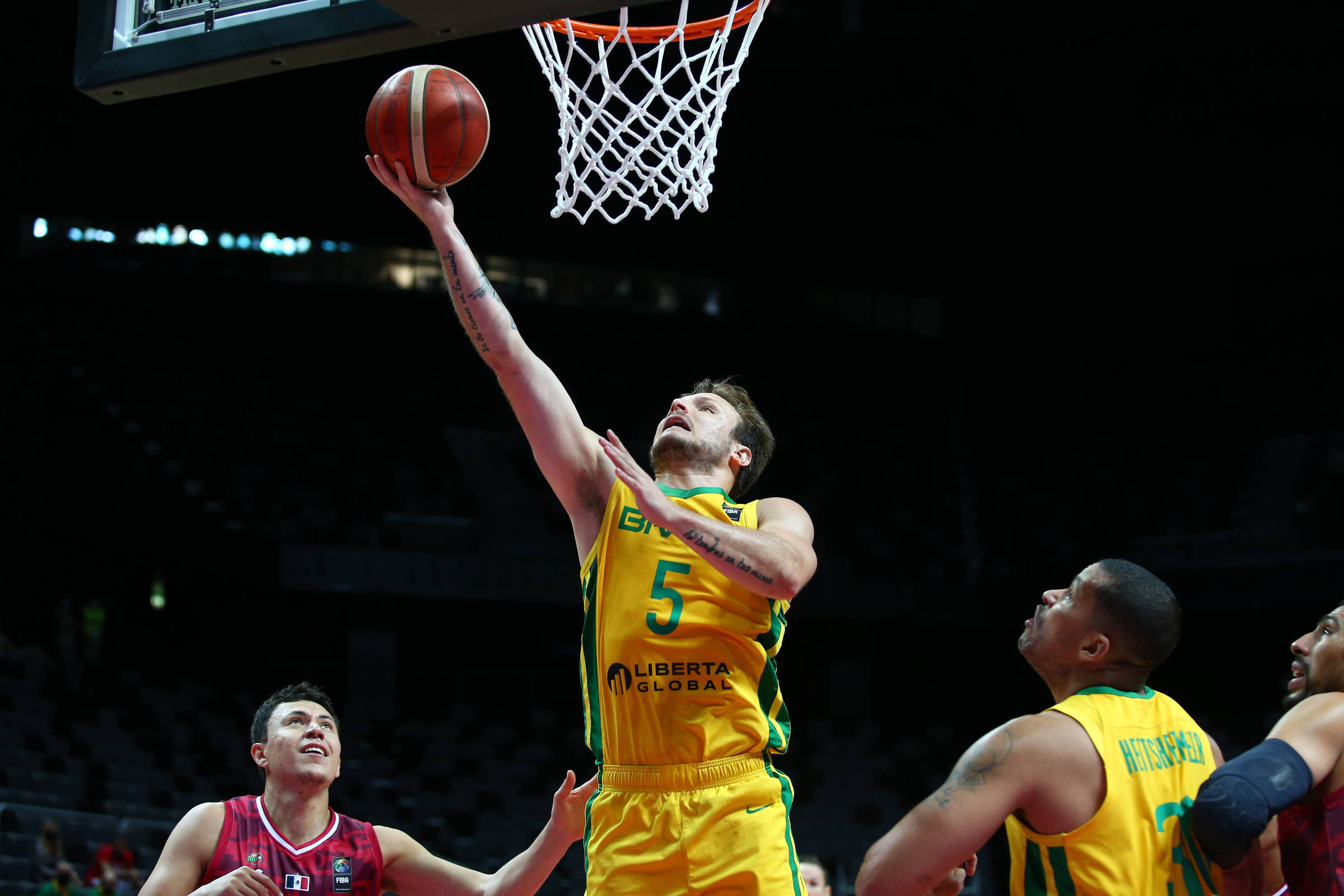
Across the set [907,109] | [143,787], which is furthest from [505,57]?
[143,787]

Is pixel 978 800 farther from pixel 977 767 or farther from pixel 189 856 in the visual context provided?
pixel 189 856

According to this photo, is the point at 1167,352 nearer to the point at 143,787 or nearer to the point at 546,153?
the point at 546,153

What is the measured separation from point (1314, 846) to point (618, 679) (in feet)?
5.11

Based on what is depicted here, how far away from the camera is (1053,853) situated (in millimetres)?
2494

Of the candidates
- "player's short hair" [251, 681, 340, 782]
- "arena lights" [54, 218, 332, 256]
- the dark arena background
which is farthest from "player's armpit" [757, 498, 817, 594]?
"arena lights" [54, 218, 332, 256]

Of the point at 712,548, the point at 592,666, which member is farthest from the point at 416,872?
the point at 712,548

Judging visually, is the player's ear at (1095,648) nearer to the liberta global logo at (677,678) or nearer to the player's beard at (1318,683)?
the player's beard at (1318,683)

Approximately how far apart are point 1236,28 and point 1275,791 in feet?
39.0

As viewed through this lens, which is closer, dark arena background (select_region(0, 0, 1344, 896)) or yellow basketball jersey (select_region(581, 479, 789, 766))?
yellow basketball jersey (select_region(581, 479, 789, 766))

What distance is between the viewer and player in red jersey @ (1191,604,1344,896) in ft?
7.71

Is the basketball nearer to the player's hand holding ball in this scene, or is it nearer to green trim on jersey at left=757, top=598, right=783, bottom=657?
green trim on jersey at left=757, top=598, right=783, bottom=657

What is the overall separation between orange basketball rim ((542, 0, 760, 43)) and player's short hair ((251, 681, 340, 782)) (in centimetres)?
241

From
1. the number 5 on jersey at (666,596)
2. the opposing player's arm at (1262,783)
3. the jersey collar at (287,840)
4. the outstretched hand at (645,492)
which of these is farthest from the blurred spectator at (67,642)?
the opposing player's arm at (1262,783)

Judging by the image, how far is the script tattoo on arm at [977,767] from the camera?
2.43 metres
